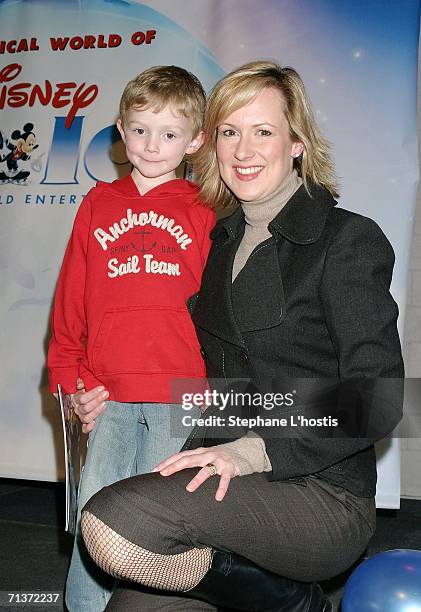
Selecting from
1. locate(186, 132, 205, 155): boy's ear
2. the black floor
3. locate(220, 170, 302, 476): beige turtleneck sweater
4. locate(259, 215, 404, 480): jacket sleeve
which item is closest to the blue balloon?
locate(259, 215, 404, 480): jacket sleeve

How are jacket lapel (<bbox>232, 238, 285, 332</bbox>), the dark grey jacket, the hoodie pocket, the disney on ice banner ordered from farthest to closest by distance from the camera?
1. the disney on ice banner
2. the hoodie pocket
3. jacket lapel (<bbox>232, 238, 285, 332</bbox>)
4. the dark grey jacket

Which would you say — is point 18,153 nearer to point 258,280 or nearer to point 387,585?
point 258,280

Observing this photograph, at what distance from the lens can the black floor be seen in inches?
113

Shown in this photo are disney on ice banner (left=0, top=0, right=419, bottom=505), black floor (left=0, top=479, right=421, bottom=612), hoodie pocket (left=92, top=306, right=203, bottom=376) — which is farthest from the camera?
disney on ice banner (left=0, top=0, right=419, bottom=505)

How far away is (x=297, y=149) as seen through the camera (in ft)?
6.57

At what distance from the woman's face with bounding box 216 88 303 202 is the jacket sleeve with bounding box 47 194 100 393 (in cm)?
46

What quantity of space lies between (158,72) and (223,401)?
863mm

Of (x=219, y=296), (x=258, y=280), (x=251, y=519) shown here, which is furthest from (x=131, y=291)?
(x=251, y=519)

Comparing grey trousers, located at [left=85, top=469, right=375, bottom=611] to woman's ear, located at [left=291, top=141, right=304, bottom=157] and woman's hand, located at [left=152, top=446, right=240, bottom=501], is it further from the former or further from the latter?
woman's ear, located at [left=291, top=141, right=304, bottom=157]

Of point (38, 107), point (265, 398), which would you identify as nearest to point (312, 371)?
point (265, 398)

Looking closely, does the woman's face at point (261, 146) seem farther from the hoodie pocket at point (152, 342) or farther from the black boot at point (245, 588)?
the black boot at point (245, 588)

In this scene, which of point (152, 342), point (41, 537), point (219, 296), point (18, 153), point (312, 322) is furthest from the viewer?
point (18, 153)

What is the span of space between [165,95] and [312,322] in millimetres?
712

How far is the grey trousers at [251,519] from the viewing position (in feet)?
5.13
